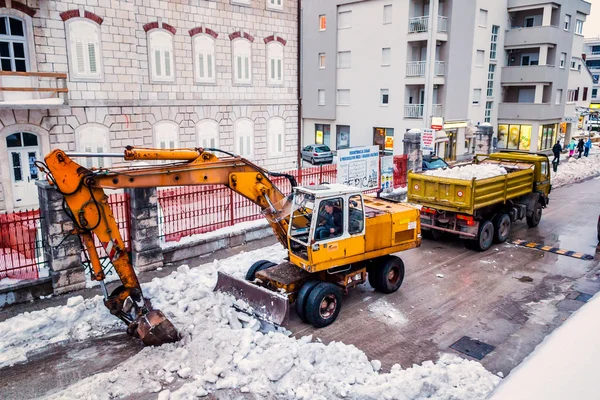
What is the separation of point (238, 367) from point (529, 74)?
117 feet

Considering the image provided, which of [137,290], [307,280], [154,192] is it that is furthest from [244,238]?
[137,290]

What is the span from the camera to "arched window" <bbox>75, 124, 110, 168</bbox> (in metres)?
17.7

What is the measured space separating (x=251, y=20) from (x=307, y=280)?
596 inches

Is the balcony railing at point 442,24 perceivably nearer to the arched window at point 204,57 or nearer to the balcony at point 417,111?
the balcony at point 417,111

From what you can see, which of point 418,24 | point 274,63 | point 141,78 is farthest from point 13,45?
point 418,24

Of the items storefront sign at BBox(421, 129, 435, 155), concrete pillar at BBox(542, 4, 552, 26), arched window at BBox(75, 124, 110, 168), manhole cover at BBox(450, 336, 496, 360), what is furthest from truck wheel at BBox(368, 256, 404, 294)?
concrete pillar at BBox(542, 4, 552, 26)

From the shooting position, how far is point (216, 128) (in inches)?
826

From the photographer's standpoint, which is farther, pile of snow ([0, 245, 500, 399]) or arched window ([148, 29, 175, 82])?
arched window ([148, 29, 175, 82])

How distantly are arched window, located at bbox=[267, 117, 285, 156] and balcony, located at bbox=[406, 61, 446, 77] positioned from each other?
12.3 m

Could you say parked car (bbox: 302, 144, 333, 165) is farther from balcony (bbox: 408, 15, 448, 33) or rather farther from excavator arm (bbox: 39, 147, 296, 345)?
excavator arm (bbox: 39, 147, 296, 345)

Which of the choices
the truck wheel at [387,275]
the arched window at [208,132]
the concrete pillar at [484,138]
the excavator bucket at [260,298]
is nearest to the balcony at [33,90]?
the arched window at [208,132]

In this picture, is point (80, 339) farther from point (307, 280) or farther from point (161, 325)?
point (307, 280)

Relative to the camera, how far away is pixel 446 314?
9.66 m

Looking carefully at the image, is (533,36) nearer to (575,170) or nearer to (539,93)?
(539,93)
